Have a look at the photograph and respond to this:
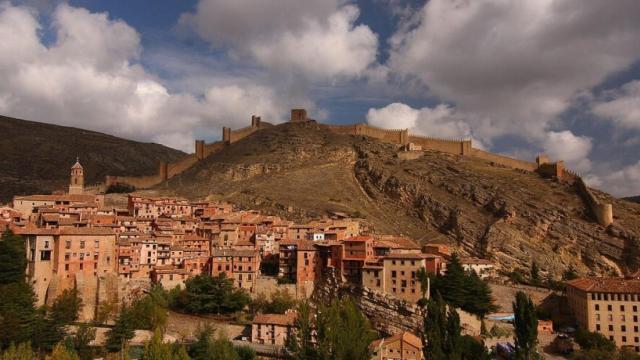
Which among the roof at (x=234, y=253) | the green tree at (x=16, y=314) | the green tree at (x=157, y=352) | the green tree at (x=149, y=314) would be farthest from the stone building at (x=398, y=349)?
the green tree at (x=16, y=314)

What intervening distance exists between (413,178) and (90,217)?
1885 inches

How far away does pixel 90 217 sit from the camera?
5775 centimetres

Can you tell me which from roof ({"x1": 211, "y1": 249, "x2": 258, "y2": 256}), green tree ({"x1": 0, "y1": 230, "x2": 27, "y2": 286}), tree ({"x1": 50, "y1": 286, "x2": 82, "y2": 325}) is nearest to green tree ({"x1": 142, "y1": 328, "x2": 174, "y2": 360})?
tree ({"x1": 50, "y1": 286, "x2": 82, "y2": 325})

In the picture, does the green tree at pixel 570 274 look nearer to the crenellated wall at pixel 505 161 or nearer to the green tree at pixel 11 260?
the crenellated wall at pixel 505 161

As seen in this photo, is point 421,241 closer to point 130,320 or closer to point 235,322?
point 235,322

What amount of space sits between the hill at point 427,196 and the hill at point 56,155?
94.1 ft

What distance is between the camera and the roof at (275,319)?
44463mm

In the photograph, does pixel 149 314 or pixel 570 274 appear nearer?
pixel 149 314

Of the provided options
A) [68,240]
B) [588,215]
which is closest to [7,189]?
[68,240]

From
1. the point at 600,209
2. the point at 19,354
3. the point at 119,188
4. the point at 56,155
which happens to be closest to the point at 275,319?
the point at 19,354

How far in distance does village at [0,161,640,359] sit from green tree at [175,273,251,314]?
2.35 metres

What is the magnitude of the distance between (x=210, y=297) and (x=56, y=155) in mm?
103350

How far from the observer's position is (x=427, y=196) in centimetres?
8388

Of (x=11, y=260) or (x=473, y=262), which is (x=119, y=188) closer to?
(x=11, y=260)
